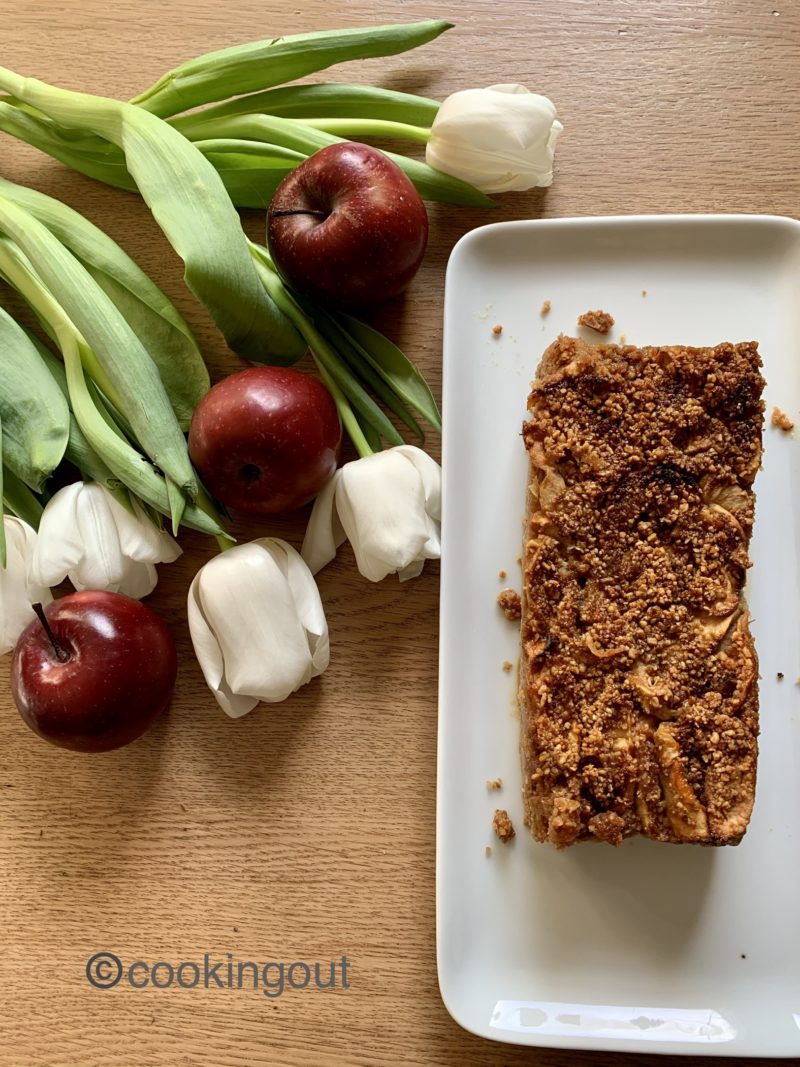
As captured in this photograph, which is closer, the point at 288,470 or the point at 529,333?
the point at 288,470

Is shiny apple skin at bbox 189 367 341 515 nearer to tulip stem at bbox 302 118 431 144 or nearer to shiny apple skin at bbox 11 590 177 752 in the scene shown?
shiny apple skin at bbox 11 590 177 752

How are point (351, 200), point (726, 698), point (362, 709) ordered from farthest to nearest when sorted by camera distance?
point (362, 709) → point (351, 200) → point (726, 698)

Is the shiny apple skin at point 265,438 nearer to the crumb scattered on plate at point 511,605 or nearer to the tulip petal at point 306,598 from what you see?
the tulip petal at point 306,598

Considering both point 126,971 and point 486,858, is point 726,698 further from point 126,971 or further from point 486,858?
point 126,971

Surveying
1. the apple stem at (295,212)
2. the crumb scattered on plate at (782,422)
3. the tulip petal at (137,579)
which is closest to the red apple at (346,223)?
the apple stem at (295,212)

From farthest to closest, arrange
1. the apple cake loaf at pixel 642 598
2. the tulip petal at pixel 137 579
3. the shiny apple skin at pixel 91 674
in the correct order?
the tulip petal at pixel 137 579
the shiny apple skin at pixel 91 674
the apple cake loaf at pixel 642 598

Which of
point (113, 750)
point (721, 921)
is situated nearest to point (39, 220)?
point (113, 750)
